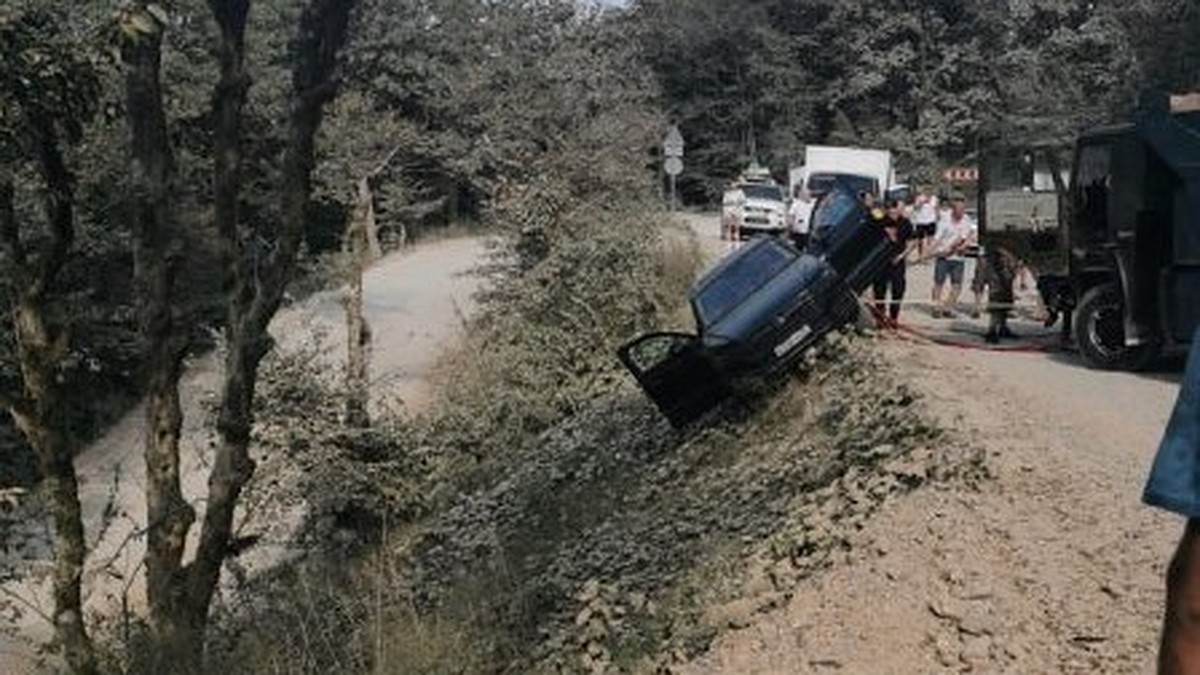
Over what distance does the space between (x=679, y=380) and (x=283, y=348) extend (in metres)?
8.13

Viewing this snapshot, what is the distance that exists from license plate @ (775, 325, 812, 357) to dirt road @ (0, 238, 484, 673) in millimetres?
5726

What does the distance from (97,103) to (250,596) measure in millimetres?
5631

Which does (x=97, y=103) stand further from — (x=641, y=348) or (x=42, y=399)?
(x=641, y=348)

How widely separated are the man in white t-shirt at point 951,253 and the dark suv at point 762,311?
280 inches

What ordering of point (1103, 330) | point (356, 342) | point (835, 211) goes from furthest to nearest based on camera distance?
point (356, 342)
point (1103, 330)
point (835, 211)

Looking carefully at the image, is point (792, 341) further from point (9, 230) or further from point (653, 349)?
point (9, 230)

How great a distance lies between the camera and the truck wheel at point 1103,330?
1424 centimetres

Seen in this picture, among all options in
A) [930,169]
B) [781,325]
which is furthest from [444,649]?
[930,169]

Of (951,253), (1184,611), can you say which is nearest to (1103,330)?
(951,253)

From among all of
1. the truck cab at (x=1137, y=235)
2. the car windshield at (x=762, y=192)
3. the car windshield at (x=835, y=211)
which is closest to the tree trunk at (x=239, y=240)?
the car windshield at (x=835, y=211)

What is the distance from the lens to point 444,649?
734 centimetres

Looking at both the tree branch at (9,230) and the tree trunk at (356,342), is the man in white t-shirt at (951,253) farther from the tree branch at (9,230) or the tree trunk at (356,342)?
the tree branch at (9,230)

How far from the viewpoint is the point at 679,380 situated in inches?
514

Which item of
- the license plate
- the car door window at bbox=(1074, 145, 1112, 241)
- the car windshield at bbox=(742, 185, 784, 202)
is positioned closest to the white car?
the car windshield at bbox=(742, 185, 784, 202)
